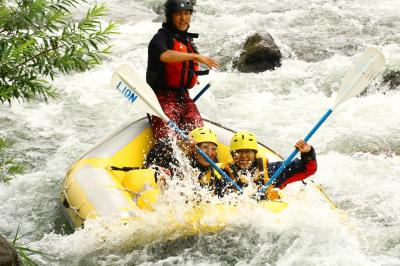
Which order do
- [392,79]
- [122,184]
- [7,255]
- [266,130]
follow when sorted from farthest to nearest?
[392,79], [266,130], [122,184], [7,255]

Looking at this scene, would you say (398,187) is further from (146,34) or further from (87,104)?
(146,34)

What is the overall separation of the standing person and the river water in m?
1.11

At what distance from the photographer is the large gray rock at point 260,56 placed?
9.87 m

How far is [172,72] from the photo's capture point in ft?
18.7

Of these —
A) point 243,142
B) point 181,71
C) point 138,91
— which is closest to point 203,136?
point 243,142

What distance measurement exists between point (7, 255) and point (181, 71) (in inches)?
105

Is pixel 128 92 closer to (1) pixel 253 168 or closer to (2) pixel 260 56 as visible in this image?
(1) pixel 253 168

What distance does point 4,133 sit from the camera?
25.8 feet

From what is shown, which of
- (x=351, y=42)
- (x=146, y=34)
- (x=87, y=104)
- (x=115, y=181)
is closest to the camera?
(x=115, y=181)

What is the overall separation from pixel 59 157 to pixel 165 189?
9.12 feet

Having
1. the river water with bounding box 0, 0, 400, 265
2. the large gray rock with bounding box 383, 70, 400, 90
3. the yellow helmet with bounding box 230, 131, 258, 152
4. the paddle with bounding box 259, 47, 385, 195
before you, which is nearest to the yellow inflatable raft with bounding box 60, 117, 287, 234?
the river water with bounding box 0, 0, 400, 265

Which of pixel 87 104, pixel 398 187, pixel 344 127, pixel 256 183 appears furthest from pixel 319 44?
pixel 256 183

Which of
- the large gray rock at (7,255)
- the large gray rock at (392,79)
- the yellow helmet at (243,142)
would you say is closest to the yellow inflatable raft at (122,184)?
the yellow helmet at (243,142)

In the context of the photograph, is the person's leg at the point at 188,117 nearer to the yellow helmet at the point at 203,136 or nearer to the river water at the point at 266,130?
the yellow helmet at the point at 203,136
